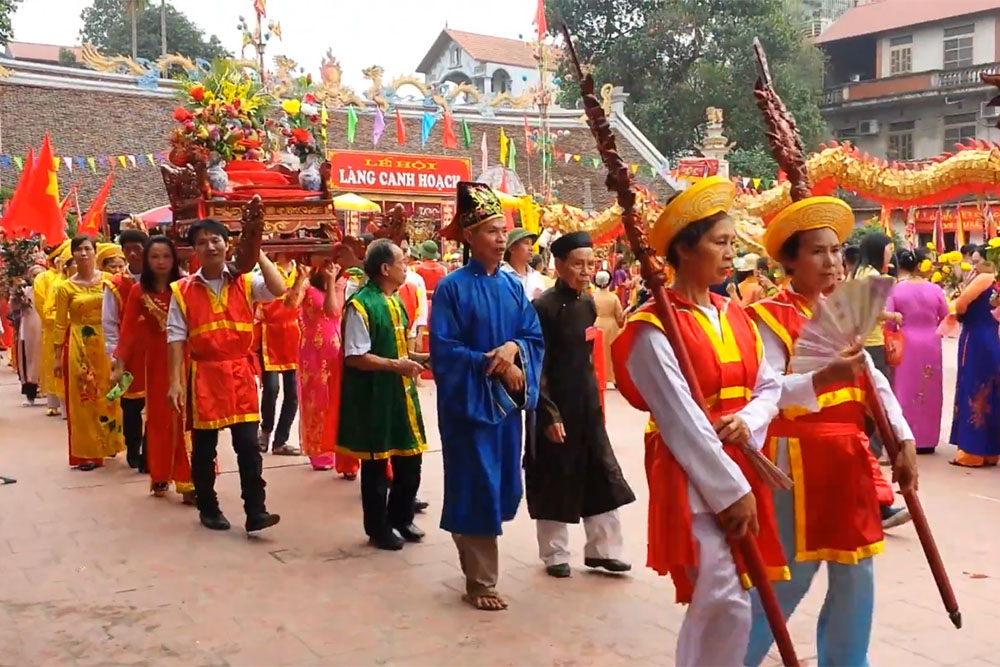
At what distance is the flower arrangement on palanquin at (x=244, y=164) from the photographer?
6.56m

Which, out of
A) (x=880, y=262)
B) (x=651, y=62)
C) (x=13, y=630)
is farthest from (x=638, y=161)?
(x=13, y=630)

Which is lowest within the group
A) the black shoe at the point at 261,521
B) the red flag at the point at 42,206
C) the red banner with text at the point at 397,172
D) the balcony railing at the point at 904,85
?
the black shoe at the point at 261,521

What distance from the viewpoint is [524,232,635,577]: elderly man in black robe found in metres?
4.70

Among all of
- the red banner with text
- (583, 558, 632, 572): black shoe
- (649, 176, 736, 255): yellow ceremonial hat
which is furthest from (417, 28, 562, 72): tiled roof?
(649, 176, 736, 255): yellow ceremonial hat

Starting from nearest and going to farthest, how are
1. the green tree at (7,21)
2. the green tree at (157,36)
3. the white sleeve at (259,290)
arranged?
the white sleeve at (259,290) → the green tree at (7,21) → the green tree at (157,36)

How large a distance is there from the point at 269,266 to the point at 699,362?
3108 millimetres

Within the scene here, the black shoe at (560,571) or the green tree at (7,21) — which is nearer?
the black shoe at (560,571)

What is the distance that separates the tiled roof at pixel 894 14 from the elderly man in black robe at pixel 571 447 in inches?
1350

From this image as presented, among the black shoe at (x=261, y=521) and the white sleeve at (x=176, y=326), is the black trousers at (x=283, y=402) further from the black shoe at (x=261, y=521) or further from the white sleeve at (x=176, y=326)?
the black shoe at (x=261, y=521)

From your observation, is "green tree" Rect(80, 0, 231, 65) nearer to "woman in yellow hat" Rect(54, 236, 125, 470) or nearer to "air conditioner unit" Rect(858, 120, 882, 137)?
"air conditioner unit" Rect(858, 120, 882, 137)

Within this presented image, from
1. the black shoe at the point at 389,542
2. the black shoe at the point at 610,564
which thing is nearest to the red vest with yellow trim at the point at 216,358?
the black shoe at the point at 389,542

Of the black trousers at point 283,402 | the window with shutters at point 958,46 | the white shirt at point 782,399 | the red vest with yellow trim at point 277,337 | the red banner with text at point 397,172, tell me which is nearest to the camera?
the white shirt at point 782,399

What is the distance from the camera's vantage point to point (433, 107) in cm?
2983

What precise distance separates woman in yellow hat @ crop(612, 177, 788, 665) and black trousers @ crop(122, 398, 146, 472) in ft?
17.2
